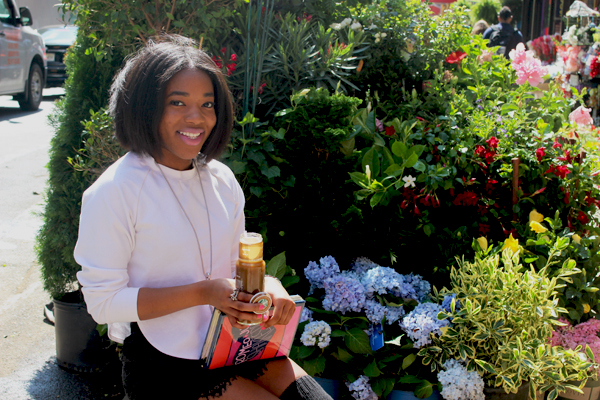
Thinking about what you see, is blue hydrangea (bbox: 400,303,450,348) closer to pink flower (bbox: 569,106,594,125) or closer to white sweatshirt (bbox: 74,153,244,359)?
white sweatshirt (bbox: 74,153,244,359)

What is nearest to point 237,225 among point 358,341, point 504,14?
point 358,341

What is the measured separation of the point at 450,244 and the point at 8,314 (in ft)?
8.94

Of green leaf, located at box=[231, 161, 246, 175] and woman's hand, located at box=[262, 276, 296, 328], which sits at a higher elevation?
green leaf, located at box=[231, 161, 246, 175]

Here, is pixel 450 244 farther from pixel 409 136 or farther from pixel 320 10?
pixel 320 10

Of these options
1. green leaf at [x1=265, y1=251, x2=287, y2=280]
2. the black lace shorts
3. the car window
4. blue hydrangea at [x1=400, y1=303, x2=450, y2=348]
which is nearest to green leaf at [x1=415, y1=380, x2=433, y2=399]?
blue hydrangea at [x1=400, y1=303, x2=450, y2=348]

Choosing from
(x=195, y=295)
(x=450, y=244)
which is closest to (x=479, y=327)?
(x=450, y=244)

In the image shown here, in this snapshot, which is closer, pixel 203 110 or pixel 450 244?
pixel 203 110

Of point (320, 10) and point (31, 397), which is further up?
point (320, 10)

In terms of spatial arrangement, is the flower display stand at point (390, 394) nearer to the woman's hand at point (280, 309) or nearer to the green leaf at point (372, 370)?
the green leaf at point (372, 370)

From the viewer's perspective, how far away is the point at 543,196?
279 cm

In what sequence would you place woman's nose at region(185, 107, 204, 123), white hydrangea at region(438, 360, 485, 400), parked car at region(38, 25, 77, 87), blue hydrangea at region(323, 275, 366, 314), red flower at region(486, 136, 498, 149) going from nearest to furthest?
woman's nose at region(185, 107, 204, 123), white hydrangea at region(438, 360, 485, 400), blue hydrangea at region(323, 275, 366, 314), red flower at region(486, 136, 498, 149), parked car at region(38, 25, 77, 87)

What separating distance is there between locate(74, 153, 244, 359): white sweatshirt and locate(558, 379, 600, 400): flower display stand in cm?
169

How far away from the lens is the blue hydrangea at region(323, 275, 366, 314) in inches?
87.0

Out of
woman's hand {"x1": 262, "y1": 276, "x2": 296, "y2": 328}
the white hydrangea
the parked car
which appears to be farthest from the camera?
the parked car
